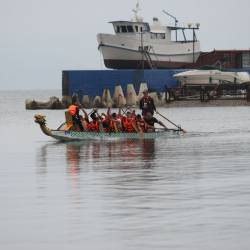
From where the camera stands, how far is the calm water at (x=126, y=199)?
48.2ft

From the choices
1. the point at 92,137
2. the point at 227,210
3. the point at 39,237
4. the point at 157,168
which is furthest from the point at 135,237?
the point at 92,137

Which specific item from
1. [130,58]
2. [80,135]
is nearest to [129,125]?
[80,135]

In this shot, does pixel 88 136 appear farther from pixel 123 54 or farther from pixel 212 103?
pixel 123 54

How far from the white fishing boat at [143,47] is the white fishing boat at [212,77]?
9077mm

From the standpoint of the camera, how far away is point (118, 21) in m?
107

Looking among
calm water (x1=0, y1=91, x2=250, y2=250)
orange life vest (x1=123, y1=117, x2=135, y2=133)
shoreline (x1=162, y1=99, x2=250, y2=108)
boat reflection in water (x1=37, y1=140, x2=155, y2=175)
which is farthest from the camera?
shoreline (x1=162, y1=99, x2=250, y2=108)

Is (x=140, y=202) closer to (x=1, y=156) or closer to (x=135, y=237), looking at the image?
(x=135, y=237)

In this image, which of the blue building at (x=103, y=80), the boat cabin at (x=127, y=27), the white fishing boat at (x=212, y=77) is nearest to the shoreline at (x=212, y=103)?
the white fishing boat at (x=212, y=77)

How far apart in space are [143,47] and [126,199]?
87.7 metres

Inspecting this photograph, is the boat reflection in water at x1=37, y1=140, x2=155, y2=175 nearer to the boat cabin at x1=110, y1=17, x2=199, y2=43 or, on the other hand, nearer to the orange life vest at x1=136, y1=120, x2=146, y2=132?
the orange life vest at x1=136, y1=120, x2=146, y2=132

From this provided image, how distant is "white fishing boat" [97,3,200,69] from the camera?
348ft

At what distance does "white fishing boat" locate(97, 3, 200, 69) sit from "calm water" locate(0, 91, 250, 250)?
71.9m

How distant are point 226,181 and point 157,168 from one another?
14.9ft

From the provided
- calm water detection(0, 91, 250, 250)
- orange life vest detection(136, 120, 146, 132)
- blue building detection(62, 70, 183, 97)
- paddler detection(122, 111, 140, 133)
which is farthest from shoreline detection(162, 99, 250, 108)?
calm water detection(0, 91, 250, 250)
